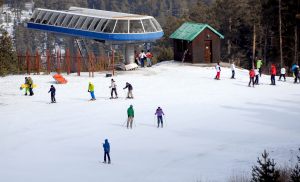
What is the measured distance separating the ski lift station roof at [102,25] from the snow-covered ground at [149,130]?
12.5 feet

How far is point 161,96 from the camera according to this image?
1494 inches

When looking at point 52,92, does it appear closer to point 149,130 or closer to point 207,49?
point 149,130

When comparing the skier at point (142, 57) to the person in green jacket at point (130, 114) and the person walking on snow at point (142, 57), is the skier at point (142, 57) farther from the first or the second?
the person in green jacket at point (130, 114)

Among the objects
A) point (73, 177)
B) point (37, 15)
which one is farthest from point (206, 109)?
point (37, 15)

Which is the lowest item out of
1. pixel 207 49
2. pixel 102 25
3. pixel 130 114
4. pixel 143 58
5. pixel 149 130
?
pixel 149 130

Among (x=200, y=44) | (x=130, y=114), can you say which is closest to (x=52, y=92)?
(x=130, y=114)

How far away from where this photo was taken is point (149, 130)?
3034 centimetres

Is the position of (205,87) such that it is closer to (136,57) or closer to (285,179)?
(136,57)

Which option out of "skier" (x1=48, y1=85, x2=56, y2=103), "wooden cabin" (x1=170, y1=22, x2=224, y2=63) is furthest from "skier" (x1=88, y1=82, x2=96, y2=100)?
"wooden cabin" (x1=170, y1=22, x2=224, y2=63)

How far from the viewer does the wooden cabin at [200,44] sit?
49.1 metres

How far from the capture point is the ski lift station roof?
4600 centimetres

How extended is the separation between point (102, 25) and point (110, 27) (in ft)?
2.99

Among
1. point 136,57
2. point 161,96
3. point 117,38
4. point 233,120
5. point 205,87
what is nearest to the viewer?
point 233,120

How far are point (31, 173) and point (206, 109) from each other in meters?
12.5
